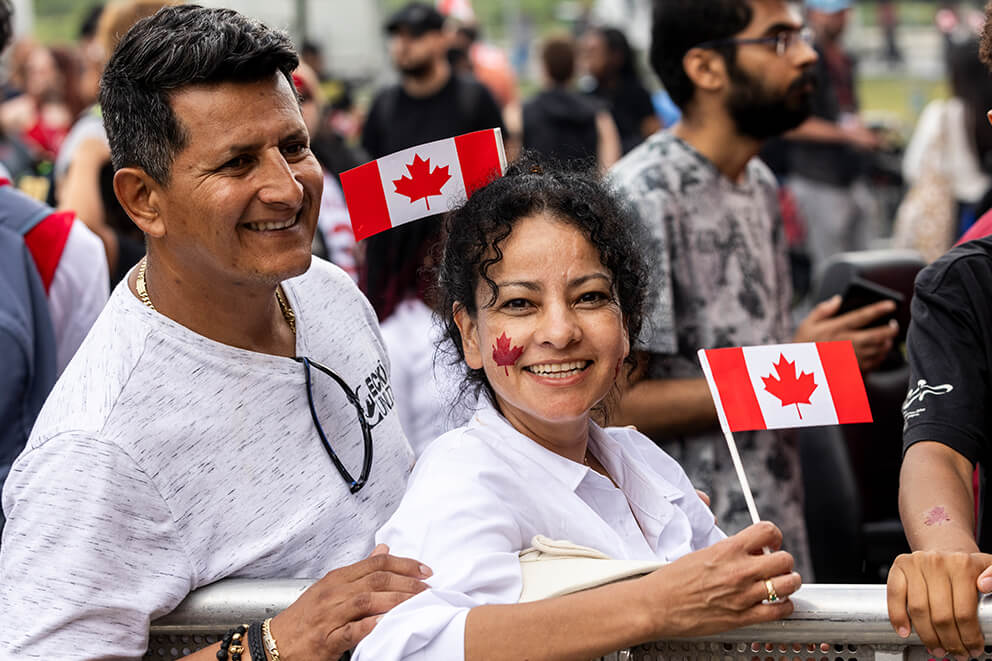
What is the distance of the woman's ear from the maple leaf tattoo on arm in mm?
804

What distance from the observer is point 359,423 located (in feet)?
7.79

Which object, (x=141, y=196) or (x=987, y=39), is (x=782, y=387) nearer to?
(x=987, y=39)

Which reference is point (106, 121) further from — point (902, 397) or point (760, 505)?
point (902, 397)

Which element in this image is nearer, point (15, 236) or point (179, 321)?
point (179, 321)

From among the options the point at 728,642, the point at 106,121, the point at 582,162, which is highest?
the point at 106,121

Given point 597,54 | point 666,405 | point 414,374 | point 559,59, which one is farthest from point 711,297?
point 597,54

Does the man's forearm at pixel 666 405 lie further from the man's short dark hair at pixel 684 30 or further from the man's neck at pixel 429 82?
the man's neck at pixel 429 82

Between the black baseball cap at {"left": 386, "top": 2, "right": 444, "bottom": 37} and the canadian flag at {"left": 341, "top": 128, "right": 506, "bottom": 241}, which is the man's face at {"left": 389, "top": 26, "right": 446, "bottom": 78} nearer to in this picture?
the black baseball cap at {"left": 386, "top": 2, "right": 444, "bottom": 37}

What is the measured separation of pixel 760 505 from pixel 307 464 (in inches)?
63.5

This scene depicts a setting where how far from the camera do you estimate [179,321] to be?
2.18 metres

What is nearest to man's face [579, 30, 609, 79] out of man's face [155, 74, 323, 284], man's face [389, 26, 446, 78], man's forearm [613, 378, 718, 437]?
man's face [389, 26, 446, 78]

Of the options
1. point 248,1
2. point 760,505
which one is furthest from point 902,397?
point 248,1

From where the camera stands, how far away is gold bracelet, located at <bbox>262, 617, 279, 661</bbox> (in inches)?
75.7

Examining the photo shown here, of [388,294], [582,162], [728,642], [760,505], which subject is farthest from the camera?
[388,294]
